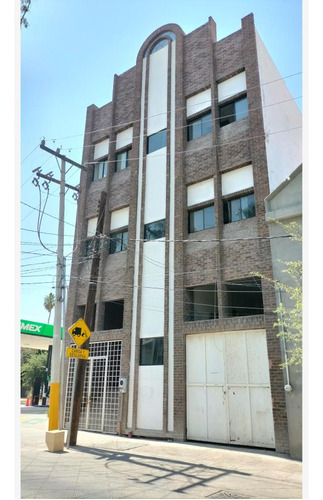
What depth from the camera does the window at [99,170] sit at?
1953 cm

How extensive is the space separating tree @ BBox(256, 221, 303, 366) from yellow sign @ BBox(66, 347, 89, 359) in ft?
18.3

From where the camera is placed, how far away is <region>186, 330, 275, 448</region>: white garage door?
11.1 m

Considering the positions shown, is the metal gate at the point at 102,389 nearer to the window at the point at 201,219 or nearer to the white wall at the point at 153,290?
the white wall at the point at 153,290

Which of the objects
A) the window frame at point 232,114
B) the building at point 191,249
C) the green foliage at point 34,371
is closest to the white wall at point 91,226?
the building at point 191,249

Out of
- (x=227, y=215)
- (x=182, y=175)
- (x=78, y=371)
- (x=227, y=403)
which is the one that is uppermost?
(x=182, y=175)

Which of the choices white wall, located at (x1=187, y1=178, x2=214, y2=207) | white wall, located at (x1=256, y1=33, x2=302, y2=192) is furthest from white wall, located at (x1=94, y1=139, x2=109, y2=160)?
white wall, located at (x1=256, y1=33, x2=302, y2=192)

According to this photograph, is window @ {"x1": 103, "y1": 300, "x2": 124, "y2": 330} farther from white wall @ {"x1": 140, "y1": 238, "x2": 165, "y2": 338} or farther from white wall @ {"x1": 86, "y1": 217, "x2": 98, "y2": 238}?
white wall @ {"x1": 86, "y1": 217, "x2": 98, "y2": 238}

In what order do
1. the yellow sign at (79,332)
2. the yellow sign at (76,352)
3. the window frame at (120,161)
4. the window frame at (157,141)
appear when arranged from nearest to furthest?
the yellow sign at (76,352) < the yellow sign at (79,332) < the window frame at (157,141) < the window frame at (120,161)

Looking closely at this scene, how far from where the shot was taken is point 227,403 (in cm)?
1184

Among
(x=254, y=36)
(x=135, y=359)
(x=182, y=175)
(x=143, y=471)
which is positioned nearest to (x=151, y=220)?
(x=182, y=175)

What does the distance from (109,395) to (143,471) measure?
7.20 m

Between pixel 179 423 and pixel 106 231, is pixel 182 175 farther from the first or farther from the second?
pixel 179 423

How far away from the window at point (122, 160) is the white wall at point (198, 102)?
3.83 meters

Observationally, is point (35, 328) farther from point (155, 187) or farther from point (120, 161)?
point (155, 187)
